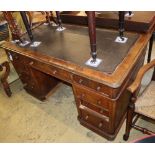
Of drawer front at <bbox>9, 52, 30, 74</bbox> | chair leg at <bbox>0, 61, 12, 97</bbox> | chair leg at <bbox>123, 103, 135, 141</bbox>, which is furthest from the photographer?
chair leg at <bbox>0, 61, 12, 97</bbox>

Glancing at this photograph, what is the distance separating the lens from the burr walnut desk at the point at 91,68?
1.30m

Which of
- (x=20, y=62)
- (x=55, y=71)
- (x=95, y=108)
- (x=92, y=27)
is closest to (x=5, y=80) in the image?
(x=20, y=62)

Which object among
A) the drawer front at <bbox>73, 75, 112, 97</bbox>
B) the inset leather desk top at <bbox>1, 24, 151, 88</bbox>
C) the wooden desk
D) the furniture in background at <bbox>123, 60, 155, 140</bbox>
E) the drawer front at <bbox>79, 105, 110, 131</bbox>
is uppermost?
the wooden desk

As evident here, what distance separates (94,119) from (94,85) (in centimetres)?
47

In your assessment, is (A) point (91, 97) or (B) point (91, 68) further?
(A) point (91, 97)

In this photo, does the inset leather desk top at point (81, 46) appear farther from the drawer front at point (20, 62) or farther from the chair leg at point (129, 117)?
the chair leg at point (129, 117)

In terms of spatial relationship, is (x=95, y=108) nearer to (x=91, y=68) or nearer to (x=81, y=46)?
(x=91, y=68)

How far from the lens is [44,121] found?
2045mm

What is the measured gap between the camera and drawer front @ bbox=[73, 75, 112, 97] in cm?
128

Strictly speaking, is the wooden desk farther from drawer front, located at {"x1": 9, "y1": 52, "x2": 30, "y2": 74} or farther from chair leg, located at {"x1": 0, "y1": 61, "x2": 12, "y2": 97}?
chair leg, located at {"x1": 0, "y1": 61, "x2": 12, "y2": 97}

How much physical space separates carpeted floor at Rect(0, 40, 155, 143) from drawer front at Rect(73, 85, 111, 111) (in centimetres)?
48

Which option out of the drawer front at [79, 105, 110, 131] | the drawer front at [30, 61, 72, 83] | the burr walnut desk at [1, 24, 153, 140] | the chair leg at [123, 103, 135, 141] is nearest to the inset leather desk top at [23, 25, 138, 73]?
the burr walnut desk at [1, 24, 153, 140]

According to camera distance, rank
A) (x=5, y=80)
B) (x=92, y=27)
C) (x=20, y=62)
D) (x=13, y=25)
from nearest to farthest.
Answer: (x=92, y=27)
(x=13, y=25)
(x=20, y=62)
(x=5, y=80)
